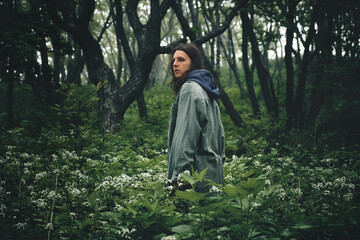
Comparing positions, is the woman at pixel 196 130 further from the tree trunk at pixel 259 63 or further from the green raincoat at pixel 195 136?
the tree trunk at pixel 259 63

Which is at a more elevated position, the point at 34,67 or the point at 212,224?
the point at 34,67

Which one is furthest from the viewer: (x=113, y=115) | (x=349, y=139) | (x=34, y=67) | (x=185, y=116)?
(x=349, y=139)

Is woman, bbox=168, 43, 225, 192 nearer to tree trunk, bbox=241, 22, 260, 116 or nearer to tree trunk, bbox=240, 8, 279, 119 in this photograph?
tree trunk, bbox=240, 8, 279, 119

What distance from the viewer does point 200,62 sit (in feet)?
8.36

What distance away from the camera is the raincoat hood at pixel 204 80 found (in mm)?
2266

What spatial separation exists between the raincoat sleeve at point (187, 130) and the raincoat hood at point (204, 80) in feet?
0.58

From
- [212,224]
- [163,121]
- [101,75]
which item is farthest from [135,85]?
[212,224]

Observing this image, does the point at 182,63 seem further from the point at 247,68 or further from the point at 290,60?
the point at 247,68

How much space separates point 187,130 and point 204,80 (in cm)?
57

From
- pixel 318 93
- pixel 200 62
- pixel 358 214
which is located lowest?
pixel 358 214

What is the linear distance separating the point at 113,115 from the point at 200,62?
4.45 meters

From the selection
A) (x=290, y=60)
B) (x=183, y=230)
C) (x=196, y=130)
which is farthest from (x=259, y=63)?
(x=183, y=230)

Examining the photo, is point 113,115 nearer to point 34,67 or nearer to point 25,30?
point 34,67

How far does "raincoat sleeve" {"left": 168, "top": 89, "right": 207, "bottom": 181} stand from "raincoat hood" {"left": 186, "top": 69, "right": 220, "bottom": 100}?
0.18 m
